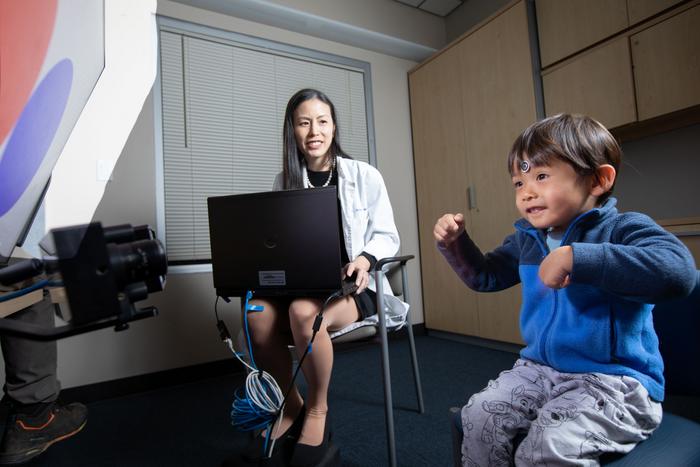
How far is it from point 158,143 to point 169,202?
347 mm

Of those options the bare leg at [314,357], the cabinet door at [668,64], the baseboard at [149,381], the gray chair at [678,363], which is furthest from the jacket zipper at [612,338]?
the baseboard at [149,381]

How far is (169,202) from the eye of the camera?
2256 millimetres

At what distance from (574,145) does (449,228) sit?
0.92 ft

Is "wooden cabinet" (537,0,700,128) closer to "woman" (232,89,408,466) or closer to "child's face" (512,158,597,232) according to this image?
"woman" (232,89,408,466)

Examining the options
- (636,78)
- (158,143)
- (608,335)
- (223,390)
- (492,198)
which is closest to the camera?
(608,335)

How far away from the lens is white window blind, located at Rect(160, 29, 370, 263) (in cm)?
228

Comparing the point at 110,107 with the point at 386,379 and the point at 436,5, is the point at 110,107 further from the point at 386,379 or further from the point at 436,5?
the point at 436,5

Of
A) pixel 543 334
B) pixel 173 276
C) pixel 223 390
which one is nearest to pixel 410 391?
pixel 223 390

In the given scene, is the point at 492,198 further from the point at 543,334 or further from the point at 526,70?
the point at 543,334

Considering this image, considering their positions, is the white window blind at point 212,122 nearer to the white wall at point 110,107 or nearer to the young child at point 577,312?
the white wall at point 110,107

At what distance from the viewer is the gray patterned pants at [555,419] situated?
55 centimetres

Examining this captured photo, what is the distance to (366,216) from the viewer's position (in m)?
1.50

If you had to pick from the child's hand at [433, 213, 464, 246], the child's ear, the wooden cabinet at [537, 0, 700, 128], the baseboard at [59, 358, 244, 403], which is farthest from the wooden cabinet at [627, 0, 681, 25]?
the baseboard at [59, 358, 244, 403]

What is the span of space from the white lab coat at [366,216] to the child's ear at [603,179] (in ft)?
2.42
